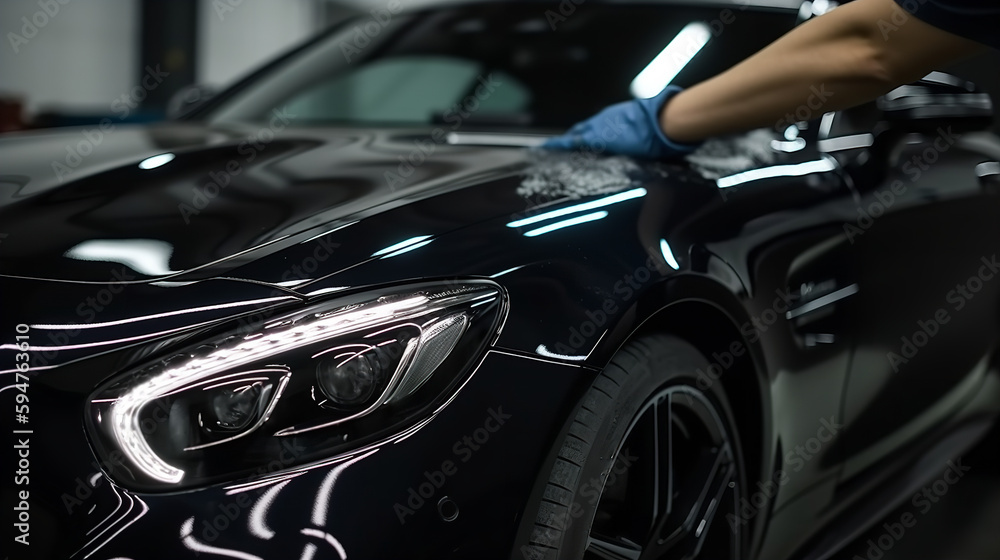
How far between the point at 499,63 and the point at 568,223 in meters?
1.09

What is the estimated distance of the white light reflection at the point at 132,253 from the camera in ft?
3.34

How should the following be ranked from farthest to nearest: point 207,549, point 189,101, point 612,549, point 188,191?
point 189,101 < point 188,191 < point 612,549 < point 207,549

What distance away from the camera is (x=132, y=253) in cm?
105

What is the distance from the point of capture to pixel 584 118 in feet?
6.39

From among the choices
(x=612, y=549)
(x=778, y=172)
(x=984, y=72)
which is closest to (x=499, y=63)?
(x=778, y=172)

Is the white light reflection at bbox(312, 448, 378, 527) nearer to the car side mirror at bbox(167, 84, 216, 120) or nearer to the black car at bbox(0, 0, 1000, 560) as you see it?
the black car at bbox(0, 0, 1000, 560)

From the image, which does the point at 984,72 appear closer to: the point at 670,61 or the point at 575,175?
the point at 670,61

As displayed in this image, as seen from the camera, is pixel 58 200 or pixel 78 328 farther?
pixel 58 200

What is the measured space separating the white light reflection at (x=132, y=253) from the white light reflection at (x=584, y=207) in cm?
38

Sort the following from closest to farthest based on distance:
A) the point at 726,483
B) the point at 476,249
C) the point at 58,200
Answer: the point at 476,249 < the point at 58,200 < the point at 726,483

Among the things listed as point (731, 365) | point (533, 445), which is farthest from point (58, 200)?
point (731, 365)

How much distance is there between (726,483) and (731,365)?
6.2 inches

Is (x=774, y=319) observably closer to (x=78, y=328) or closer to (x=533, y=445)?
(x=533, y=445)

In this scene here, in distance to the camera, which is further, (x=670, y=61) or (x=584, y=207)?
(x=670, y=61)
